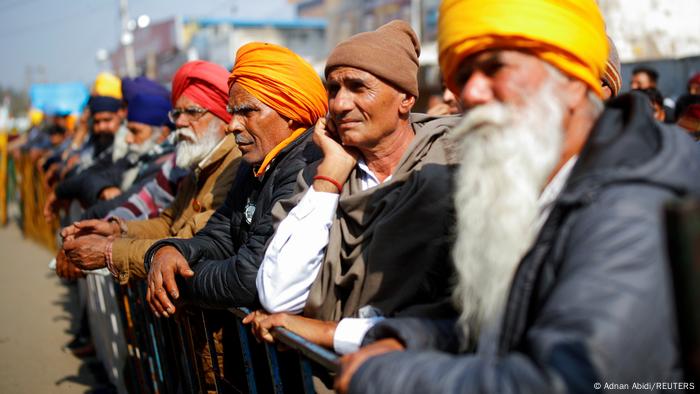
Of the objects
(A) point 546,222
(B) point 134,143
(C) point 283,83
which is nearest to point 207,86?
(C) point 283,83

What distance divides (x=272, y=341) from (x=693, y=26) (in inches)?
368

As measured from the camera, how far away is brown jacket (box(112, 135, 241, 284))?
3.60 metres

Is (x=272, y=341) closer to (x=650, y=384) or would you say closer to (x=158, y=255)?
(x=158, y=255)

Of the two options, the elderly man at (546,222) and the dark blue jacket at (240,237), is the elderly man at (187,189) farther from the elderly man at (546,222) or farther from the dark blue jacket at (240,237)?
the elderly man at (546,222)

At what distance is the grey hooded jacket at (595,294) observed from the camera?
51.3 inches

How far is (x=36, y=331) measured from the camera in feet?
24.1

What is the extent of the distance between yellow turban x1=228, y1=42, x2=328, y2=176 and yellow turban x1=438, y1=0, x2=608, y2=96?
5.47ft

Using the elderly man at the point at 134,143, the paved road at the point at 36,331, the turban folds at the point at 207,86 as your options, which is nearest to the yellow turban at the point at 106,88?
the elderly man at the point at 134,143

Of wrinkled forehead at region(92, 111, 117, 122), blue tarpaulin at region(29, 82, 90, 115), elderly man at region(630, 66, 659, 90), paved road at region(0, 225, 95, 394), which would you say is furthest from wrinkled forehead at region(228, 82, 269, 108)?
blue tarpaulin at region(29, 82, 90, 115)

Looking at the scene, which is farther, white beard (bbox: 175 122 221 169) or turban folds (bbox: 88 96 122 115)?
turban folds (bbox: 88 96 122 115)

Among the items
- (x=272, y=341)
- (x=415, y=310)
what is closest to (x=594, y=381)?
(x=415, y=310)

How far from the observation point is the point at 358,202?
2322 mm

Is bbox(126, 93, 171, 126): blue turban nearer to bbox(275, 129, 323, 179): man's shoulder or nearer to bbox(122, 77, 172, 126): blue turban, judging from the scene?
bbox(122, 77, 172, 126): blue turban

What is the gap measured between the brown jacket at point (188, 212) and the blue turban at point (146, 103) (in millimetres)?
1935
